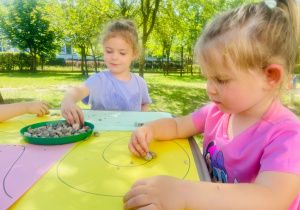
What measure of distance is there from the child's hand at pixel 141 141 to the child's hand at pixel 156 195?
288 mm

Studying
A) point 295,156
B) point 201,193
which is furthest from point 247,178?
point 201,193

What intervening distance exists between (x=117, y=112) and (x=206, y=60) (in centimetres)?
93

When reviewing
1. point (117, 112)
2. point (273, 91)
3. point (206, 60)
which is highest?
point (206, 60)

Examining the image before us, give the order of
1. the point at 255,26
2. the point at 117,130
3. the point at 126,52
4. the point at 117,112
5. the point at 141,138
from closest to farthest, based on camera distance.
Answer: the point at 255,26, the point at 141,138, the point at 117,130, the point at 117,112, the point at 126,52

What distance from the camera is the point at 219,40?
0.87m

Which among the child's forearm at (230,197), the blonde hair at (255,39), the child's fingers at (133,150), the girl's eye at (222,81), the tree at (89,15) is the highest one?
the tree at (89,15)

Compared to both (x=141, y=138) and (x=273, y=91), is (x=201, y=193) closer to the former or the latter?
(x=141, y=138)

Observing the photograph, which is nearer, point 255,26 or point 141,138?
point 255,26

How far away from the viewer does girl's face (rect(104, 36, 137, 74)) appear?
80.2 inches

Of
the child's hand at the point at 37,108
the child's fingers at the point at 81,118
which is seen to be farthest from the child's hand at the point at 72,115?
the child's hand at the point at 37,108

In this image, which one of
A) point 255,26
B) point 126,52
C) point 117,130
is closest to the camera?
point 255,26

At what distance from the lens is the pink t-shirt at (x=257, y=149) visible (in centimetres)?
74

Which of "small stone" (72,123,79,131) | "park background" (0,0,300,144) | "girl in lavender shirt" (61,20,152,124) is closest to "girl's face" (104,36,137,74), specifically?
"girl in lavender shirt" (61,20,152,124)

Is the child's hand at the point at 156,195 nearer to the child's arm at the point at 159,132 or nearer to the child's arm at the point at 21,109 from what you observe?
the child's arm at the point at 159,132
